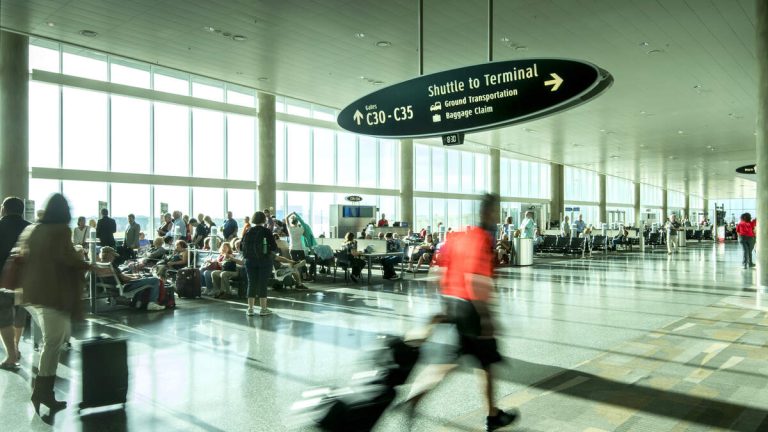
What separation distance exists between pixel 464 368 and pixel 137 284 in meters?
5.66

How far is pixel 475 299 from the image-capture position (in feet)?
10.9

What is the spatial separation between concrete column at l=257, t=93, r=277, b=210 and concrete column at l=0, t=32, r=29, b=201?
6.91 meters

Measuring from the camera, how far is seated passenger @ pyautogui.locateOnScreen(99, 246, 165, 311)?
8109mm

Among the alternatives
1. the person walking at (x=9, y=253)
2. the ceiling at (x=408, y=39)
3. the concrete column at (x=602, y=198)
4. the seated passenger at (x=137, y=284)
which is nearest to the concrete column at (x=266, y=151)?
the ceiling at (x=408, y=39)

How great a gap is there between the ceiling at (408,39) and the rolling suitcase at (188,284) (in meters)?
4.49

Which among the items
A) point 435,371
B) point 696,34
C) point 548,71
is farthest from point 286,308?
point 696,34

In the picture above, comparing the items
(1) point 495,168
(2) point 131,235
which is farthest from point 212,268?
(1) point 495,168

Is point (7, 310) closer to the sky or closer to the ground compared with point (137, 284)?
closer to the sky

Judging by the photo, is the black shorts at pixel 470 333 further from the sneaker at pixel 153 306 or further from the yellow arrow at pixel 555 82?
the sneaker at pixel 153 306

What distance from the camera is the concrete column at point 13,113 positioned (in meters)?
12.1

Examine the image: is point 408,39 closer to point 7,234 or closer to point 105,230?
point 7,234

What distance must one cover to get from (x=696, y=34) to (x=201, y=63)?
33.5ft

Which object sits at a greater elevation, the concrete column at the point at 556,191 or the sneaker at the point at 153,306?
the concrete column at the point at 556,191

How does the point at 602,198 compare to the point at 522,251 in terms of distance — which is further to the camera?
the point at 602,198
